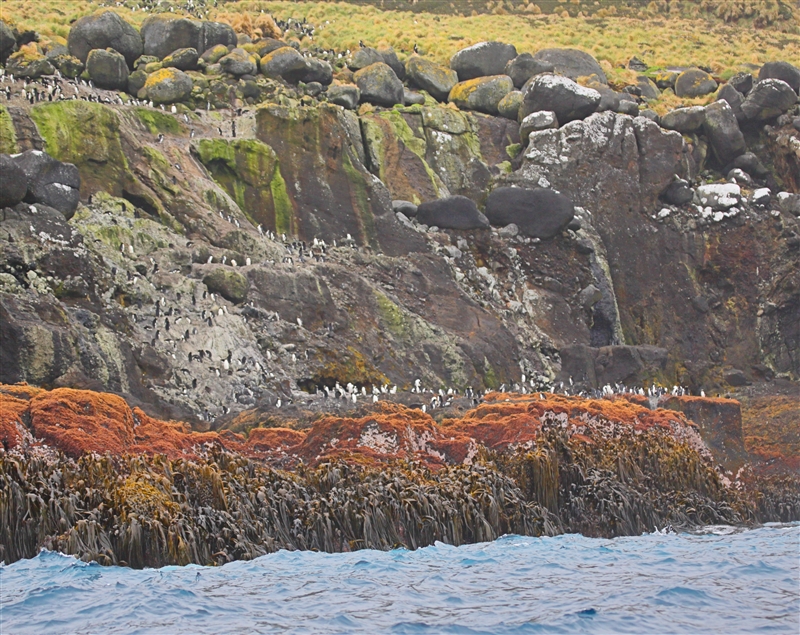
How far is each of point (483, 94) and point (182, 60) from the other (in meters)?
18.0

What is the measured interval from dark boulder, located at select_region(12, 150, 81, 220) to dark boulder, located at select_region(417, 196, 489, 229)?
18.2m

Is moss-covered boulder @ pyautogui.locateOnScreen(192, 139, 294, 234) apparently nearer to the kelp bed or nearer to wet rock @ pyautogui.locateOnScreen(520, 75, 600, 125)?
wet rock @ pyautogui.locateOnScreen(520, 75, 600, 125)

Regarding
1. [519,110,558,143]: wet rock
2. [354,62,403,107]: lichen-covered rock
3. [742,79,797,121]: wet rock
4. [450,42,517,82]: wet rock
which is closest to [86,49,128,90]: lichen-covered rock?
[354,62,403,107]: lichen-covered rock

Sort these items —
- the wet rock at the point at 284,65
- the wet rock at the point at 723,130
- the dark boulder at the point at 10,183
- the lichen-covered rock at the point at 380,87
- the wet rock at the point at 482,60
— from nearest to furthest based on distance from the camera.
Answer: the dark boulder at the point at 10,183 → the wet rock at the point at 284,65 → the lichen-covered rock at the point at 380,87 → the wet rock at the point at 723,130 → the wet rock at the point at 482,60

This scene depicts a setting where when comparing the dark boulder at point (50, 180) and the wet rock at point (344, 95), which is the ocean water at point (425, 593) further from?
the wet rock at point (344, 95)

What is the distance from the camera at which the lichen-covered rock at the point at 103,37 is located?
58.0 metres

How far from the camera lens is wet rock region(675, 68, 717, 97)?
73750mm

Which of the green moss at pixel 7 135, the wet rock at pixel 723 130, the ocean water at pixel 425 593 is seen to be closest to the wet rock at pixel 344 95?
the green moss at pixel 7 135

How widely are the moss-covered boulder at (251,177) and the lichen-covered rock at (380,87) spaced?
13.0 m

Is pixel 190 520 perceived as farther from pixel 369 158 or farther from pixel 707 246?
pixel 707 246

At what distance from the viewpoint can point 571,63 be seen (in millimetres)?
72562

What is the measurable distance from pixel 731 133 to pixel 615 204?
35.8 ft

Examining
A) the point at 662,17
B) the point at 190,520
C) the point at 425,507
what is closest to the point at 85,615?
the point at 190,520

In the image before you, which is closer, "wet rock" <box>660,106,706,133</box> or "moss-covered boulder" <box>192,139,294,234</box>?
"moss-covered boulder" <box>192,139,294,234</box>
